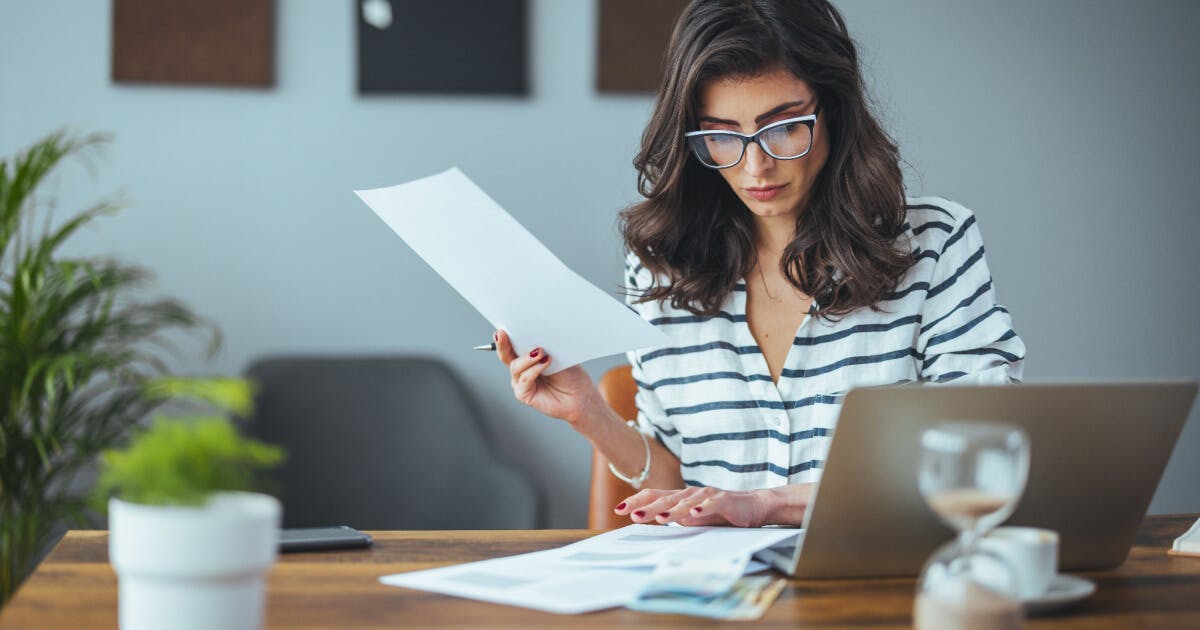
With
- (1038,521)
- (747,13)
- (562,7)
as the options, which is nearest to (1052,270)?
(562,7)

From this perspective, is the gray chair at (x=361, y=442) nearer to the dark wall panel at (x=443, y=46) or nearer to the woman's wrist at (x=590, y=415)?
the dark wall panel at (x=443, y=46)

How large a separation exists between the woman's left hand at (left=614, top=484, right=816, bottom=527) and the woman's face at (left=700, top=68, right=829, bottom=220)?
1.63 ft

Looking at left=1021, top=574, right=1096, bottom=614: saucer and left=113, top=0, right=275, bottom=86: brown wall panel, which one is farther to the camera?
left=113, top=0, right=275, bottom=86: brown wall panel

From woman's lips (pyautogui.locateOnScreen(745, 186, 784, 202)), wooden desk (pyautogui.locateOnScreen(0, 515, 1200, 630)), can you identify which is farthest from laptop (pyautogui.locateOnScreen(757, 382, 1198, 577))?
woman's lips (pyautogui.locateOnScreen(745, 186, 784, 202))

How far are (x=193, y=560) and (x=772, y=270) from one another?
1.33 m

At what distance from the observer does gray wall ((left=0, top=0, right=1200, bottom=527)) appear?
9.46 ft

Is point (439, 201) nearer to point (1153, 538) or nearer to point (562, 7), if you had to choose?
point (1153, 538)

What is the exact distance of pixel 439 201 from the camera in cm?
139

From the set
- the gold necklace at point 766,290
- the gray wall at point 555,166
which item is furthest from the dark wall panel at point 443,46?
the gold necklace at point 766,290

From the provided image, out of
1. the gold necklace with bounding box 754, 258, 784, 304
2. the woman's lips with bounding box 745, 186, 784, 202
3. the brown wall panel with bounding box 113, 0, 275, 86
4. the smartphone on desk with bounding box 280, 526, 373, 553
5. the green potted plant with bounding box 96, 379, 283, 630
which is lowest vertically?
the smartphone on desk with bounding box 280, 526, 373, 553

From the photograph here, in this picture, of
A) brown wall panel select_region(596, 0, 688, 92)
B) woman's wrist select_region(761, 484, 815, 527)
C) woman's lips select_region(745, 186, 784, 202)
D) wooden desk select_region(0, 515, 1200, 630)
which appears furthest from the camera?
brown wall panel select_region(596, 0, 688, 92)

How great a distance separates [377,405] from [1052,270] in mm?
1905

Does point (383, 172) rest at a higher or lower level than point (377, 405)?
higher

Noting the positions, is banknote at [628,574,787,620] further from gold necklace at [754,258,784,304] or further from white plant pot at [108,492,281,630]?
gold necklace at [754,258,784,304]
